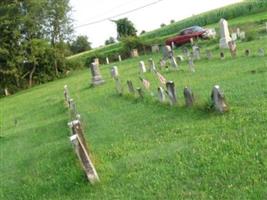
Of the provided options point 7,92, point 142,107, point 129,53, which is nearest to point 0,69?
point 7,92

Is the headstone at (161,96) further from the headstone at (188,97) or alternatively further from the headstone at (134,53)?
the headstone at (134,53)

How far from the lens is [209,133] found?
27.5 ft

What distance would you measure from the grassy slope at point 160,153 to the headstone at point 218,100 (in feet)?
0.57

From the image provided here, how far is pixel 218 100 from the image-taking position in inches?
367

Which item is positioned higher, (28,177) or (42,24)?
(42,24)

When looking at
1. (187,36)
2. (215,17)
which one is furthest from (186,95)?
(215,17)

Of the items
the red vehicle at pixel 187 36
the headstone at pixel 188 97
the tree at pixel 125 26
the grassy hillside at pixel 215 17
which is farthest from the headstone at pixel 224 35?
the tree at pixel 125 26

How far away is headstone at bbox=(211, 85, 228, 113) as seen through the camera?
30.4 feet

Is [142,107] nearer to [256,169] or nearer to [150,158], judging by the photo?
[150,158]

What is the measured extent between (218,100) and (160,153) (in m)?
1.87

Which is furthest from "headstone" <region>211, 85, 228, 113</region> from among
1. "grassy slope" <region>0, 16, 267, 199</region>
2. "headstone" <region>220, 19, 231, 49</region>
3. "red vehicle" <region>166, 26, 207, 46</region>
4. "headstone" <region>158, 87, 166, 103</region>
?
"red vehicle" <region>166, 26, 207, 46</region>

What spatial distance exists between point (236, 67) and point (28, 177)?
9227mm

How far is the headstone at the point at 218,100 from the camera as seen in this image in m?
9.27

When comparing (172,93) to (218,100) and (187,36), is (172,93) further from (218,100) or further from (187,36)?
(187,36)
